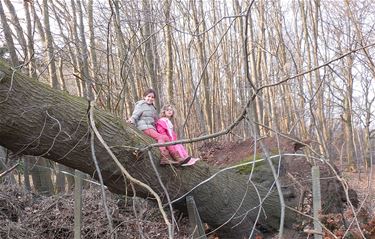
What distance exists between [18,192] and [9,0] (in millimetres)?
6279

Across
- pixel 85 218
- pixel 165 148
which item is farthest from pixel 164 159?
pixel 85 218

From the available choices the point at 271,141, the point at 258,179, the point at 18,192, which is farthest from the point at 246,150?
the point at 18,192

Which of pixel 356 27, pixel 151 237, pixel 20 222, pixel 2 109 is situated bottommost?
pixel 151 237

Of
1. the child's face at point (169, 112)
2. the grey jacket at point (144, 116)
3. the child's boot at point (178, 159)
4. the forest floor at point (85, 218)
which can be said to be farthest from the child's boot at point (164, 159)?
the child's face at point (169, 112)

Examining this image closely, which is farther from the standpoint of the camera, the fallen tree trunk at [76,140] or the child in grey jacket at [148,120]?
the child in grey jacket at [148,120]

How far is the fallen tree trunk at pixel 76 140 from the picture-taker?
11.6 feet

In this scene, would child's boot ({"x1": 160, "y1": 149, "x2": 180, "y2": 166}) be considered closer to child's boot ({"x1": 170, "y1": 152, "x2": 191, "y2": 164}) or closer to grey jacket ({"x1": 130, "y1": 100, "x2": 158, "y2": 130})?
child's boot ({"x1": 170, "y1": 152, "x2": 191, "y2": 164})

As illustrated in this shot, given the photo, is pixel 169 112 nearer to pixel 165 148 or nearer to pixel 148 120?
pixel 148 120

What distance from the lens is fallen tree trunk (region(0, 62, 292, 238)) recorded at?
353 cm

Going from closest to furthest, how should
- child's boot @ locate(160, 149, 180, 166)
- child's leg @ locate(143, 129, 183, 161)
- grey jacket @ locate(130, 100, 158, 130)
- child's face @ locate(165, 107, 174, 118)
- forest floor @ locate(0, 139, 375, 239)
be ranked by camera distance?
child's boot @ locate(160, 149, 180, 166)
child's leg @ locate(143, 129, 183, 161)
forest floor @ locate(0, 139, 375, 239)
grey jacket @ locate(130, 100, 158, 130)
child's face @ locate(165, 107, 174, 118)

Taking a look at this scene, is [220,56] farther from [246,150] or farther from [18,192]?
[18,192]

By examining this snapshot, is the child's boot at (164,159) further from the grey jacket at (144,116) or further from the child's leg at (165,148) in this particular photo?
the grey jacket at (144,116)

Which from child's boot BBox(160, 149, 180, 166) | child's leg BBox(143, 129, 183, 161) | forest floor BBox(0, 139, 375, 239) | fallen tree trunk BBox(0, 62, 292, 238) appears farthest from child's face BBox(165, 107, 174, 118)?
forest floor BBox(0, 139, 375, 239)

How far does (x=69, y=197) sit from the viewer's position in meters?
6.11
